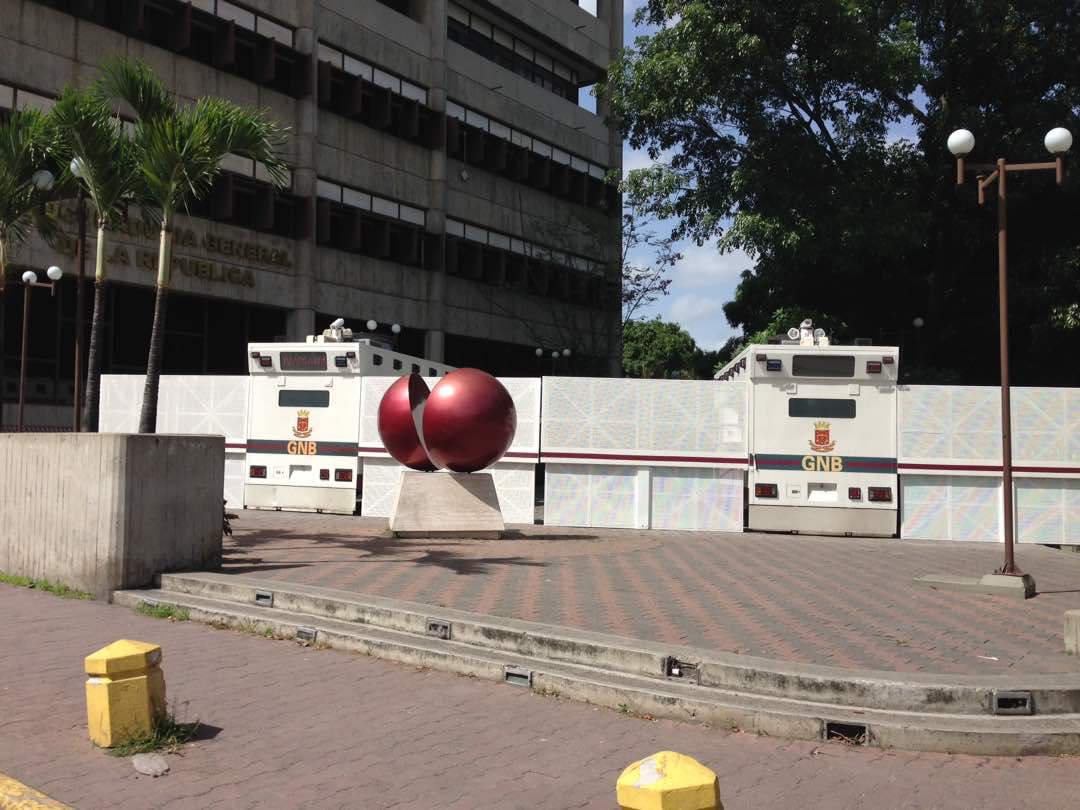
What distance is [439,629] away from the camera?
7.20m

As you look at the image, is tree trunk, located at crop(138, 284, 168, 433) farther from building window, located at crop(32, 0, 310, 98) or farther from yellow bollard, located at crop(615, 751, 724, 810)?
building window, located at crop(32, 0, 310, 98)

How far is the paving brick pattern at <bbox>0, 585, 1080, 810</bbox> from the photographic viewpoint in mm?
4426

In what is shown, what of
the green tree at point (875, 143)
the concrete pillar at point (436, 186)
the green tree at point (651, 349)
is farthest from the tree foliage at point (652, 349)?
the green tree at point (875, 143)

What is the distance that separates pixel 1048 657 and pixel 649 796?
4.50 metres

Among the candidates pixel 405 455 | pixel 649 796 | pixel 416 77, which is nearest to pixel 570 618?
pixel 649 796

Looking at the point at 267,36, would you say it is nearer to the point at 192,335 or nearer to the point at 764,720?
the point at 192,335

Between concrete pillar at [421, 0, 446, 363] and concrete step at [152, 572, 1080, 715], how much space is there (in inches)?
1228

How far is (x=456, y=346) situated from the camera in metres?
41.8

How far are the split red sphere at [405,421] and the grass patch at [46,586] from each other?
5.90 m

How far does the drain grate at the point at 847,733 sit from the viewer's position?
523cm

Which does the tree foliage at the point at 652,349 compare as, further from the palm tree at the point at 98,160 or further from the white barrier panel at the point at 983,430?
the palm tree at the point at 98,160

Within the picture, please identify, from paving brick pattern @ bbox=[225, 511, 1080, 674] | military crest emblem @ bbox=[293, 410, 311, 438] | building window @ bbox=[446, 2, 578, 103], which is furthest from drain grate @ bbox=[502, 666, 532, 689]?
building window @ bbox=[446, 2, 578, 103]

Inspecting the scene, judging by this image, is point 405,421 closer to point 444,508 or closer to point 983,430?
point 444,508

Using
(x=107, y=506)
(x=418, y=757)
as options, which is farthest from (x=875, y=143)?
(x=418, y=757)
